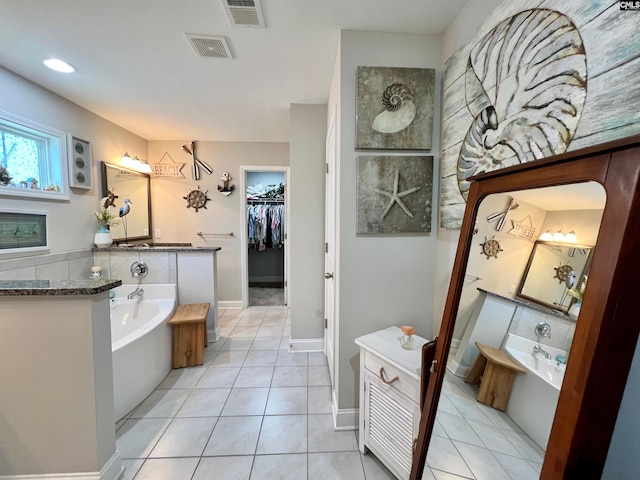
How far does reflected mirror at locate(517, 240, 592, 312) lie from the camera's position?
638 mm

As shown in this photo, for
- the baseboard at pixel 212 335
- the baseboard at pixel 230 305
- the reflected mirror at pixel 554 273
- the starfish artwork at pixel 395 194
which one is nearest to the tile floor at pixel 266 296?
the baseboard at pixel 230 305

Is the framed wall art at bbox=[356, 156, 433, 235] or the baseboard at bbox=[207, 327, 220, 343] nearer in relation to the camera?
the framed wall art at bbox=[356, 156, 433, 235]

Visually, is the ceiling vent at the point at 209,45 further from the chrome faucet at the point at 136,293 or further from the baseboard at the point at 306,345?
the baseboard at the point at 306,345

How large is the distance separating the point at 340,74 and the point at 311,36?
0.32m

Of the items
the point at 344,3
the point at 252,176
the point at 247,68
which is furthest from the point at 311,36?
the point at 252,176

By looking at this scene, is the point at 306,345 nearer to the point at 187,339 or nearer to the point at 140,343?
the point at 187,339

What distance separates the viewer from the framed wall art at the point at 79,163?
248 centimetres

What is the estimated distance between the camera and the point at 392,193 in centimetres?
157

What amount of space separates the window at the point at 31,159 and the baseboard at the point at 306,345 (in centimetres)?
261

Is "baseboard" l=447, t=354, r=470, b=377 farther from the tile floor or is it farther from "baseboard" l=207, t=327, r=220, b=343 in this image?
the tile floor

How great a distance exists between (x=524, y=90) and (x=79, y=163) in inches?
141

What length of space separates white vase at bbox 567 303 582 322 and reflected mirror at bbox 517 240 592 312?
0.01 meters

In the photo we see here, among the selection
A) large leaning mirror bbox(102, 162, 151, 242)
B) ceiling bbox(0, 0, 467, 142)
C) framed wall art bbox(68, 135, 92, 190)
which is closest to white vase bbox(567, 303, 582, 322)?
ceiling bbox(0, 0, 467, 142)

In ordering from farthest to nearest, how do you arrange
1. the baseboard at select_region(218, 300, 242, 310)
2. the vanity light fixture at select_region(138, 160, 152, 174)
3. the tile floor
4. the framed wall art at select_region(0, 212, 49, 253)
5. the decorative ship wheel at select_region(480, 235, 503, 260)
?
the tile floor
the baseboard at select_region(218, 300, 242, 310)
the vanity light fixture at select_region(138, 160, 152, 174)
the framed wall art at select_region(0, 212, 49, 253)
the decorative ship wheel at select_region(480, 235, 503, 260)
